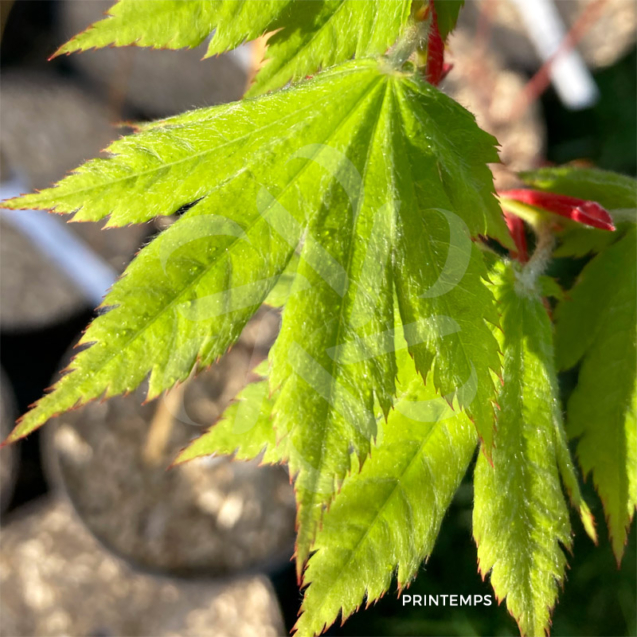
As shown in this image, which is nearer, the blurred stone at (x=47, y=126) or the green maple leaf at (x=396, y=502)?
the green maple leaf at (x=396, y=502)

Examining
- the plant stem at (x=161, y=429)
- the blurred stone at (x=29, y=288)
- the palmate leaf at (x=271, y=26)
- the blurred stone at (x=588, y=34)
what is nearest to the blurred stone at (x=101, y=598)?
the plant stem at (x=161, y=429)

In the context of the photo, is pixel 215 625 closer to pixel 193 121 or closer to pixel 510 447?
pixel 510 447

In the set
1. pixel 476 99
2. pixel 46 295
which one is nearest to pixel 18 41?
pixel 46 295

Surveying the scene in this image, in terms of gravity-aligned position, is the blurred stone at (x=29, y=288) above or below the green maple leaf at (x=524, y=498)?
below

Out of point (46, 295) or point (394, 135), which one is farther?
point (46, 295)

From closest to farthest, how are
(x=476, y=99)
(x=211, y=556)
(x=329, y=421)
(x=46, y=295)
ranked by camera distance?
(x=329, y=421)
(x=211, y=556)
(x=46, y=295)
(x=476, y=99)

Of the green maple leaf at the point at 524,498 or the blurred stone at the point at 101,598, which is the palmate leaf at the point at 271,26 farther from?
the blurred stone at the point at 101,598
